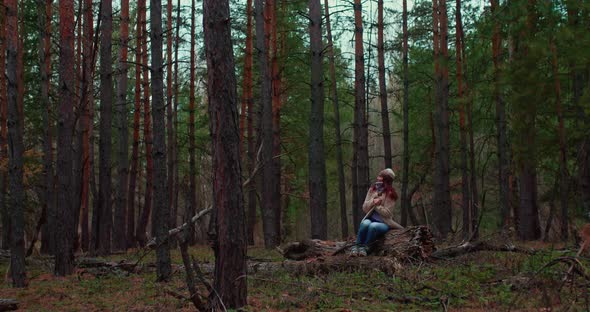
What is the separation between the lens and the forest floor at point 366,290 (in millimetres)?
6203

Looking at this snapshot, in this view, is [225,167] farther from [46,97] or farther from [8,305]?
[46,97]

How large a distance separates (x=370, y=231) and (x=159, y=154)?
3730 millimetres

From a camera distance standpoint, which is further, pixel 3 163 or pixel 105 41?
pixel 105 41

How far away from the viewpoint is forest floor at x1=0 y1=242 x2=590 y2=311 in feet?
20.4

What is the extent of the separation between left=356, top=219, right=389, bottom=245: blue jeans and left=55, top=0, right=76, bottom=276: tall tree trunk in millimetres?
5029

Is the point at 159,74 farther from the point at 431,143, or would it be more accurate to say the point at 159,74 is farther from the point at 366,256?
the point at 431,143

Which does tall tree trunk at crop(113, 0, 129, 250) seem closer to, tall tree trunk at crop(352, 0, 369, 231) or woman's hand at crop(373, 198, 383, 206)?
tall tree trunk at crop(352, 0, 369, 231)

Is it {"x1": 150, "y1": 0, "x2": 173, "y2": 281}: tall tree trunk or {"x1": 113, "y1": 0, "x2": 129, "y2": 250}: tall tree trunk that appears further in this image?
{"x1": 113, "y1": 0, "x2": 129, "y2": 250}: tall tree trunk

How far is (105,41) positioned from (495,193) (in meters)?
18.5

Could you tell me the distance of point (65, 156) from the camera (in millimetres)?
9953

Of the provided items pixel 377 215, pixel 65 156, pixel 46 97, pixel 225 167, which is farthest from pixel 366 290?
pixel 46 97

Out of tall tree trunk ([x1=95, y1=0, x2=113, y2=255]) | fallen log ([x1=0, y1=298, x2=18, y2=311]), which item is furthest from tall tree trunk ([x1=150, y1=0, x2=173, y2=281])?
tall tree trunk ([x1=95, y1=0, x2=113, y2=255])

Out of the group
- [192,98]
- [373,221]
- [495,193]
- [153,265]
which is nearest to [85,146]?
[192,98]

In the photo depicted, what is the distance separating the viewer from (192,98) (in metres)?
20.6
